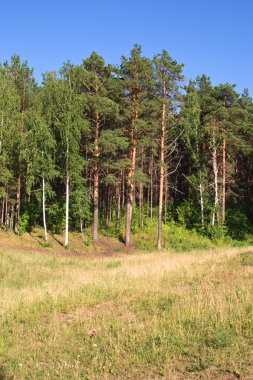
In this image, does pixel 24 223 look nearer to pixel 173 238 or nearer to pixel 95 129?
pixel 95 129

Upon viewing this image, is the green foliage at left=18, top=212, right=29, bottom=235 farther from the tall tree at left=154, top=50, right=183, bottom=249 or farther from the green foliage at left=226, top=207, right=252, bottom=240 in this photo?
the green foliage at left=226, top=207, right=252, bottom=240

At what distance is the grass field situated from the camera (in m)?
5.67

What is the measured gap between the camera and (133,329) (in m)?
7.19

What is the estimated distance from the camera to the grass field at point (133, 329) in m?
5.67

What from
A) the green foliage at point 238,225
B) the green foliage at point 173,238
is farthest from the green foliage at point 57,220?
the green foliage at point 238,225

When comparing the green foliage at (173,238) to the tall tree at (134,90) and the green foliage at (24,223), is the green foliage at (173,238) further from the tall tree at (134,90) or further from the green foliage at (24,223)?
the green foliage at (24,223)

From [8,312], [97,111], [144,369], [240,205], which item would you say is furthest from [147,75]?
[144,369]

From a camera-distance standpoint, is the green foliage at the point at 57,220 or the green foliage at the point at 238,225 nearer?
the green foliage at the point at 57,220

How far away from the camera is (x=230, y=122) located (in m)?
34.2

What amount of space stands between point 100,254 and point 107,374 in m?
21.9

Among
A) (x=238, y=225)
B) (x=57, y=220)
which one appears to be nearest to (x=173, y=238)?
(x=238, y=225)

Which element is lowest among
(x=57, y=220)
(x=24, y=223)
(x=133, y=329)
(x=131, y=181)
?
(x=133, y=329)

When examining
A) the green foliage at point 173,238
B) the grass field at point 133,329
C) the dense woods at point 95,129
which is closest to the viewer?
the grass field at point 133,329

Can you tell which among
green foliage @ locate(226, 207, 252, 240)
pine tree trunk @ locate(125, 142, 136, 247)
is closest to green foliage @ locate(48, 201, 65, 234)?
pine tree trunk @ locate(125, 142, 136, 247)
